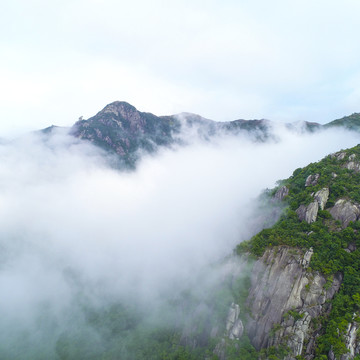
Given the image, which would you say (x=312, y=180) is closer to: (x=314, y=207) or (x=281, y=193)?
(x=281, y=193)

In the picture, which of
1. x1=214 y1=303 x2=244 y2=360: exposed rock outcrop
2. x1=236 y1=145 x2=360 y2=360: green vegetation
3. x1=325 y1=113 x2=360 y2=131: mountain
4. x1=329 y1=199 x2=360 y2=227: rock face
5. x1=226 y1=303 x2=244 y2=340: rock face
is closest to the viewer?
x1=236 y1=145 x2=360 y2=360: green vegetation

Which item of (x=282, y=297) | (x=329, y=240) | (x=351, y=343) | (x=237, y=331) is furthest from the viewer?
(x=237, y=331)

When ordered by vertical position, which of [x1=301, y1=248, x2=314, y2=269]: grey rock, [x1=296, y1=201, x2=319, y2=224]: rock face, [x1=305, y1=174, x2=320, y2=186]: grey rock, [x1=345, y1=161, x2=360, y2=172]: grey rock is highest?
[x1=345, y1=161, x2=360, y2=172]: grey rock

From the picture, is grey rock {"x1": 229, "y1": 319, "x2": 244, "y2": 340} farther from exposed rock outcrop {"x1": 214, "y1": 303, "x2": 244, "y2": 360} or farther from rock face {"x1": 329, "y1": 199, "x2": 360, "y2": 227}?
rock face {"x1": 329, "y1": 199, "x2": 360, "y2": 227}

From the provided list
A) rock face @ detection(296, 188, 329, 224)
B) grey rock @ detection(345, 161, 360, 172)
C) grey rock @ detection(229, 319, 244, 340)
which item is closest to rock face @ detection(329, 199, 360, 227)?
rock face @ detection(296, 188, 329, 224)

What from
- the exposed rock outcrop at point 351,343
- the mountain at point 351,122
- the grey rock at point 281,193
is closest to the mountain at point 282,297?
the exposed rock outcrop at point 351,343

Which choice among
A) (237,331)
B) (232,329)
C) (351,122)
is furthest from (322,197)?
(351,122)
